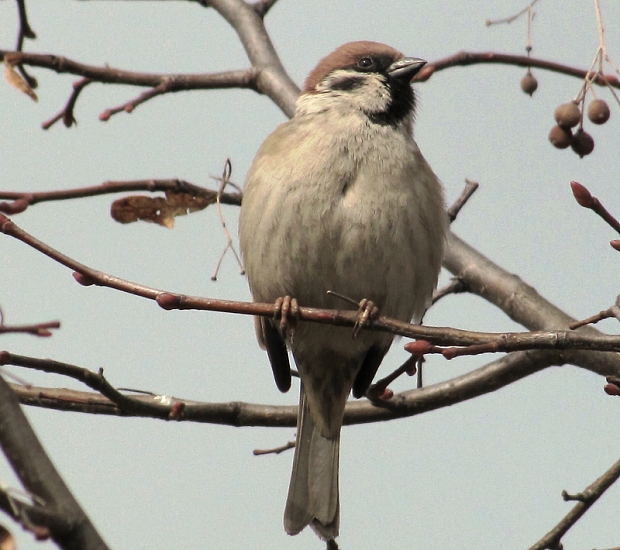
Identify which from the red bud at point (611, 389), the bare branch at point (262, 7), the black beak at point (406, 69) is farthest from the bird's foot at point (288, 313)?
the bare branch at point (262, 7)

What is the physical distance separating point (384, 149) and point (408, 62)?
2.30 ft

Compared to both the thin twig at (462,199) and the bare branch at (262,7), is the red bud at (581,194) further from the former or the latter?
the bare branch at (262,7)

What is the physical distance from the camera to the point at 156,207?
3.70m

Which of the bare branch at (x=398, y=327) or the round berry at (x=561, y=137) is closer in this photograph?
the bare branch at (x=398, y=327)

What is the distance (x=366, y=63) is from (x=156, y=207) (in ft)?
4.46

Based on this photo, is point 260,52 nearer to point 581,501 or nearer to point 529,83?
point 529,83

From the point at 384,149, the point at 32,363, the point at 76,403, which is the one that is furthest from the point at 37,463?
the point at 384,149

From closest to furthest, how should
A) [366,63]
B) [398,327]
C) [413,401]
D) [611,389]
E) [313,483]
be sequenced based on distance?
[398,327] < [611,389] < [413,401] < [313,483] < [366,63]

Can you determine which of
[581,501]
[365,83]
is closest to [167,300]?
[581,501]

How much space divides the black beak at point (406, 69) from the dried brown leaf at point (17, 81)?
1615 mm

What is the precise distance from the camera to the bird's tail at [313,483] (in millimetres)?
4020

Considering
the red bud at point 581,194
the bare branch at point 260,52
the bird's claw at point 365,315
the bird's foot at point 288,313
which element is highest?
the bare branch at point 260,52

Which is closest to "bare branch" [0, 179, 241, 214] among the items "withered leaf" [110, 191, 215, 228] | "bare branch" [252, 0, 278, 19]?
"withered leaf" [110, 191, 215, 228]

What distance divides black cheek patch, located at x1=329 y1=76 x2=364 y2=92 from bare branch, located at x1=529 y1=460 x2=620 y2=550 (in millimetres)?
2100
